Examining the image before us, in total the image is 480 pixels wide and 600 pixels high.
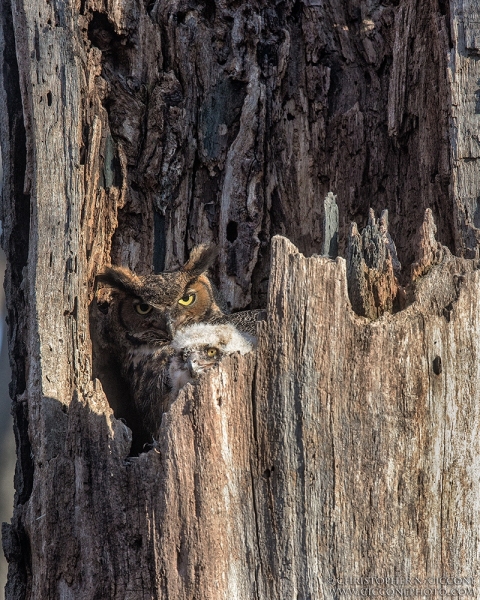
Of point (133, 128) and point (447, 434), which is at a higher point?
point (133, 128)

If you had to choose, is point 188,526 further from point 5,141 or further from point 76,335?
point 5,141

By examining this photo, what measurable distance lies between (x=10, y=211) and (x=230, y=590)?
64.4 inches

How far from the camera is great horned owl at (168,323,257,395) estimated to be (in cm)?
271

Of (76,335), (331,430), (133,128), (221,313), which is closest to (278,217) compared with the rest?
(221,313)

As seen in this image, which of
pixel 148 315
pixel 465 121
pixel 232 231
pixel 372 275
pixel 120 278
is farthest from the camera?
pixel 232 231

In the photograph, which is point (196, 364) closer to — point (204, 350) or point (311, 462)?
point (204, 350)

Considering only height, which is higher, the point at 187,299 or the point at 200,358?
the point at 187,299

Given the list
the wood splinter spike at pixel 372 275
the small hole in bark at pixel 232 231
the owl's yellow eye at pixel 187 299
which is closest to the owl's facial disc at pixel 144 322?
the owl's yellow eye at pixel 187 299

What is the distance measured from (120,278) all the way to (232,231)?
594 millimetres

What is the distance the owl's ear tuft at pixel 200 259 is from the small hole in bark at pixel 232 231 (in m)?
0.23

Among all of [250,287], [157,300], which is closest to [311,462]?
[157,300]

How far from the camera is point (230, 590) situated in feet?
6.49

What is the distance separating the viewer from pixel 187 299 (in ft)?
10.1

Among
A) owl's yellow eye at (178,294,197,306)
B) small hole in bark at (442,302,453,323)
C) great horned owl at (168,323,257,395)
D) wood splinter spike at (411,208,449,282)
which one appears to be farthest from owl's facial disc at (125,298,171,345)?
small hole in bark at (442,302,453,323)
